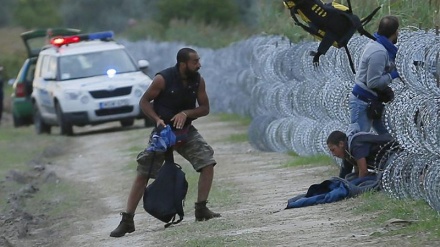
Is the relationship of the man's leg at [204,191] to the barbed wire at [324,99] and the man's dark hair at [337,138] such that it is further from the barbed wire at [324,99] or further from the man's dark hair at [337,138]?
the barbed wire at [324,99]

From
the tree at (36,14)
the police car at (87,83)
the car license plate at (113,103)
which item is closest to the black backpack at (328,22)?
the car license plate at (113,103)

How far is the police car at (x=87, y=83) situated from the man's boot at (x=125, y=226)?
13.1 metres

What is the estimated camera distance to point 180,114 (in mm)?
11617

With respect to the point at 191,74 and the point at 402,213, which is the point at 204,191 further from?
the point at 402,213

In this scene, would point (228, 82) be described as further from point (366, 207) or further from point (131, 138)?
point (366, 207)

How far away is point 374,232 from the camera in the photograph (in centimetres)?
990

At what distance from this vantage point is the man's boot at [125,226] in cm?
1180

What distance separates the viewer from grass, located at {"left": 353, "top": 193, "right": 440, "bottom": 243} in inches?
Result: 381

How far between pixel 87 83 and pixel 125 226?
13.4m

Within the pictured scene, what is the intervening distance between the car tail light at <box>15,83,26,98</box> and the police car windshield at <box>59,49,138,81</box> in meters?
4.15

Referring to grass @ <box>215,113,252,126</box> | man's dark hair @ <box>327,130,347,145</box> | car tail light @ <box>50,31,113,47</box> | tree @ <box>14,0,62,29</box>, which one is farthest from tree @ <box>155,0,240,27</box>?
man's dark hair @ <box>327,130,347,145</box>

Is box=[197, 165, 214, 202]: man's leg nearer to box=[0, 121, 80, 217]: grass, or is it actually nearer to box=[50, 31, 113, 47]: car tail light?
box=[0, 121, 80, 217]: grass

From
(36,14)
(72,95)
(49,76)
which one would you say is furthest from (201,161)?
(36,14)

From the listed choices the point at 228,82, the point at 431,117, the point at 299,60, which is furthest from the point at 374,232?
the point at 228,82
